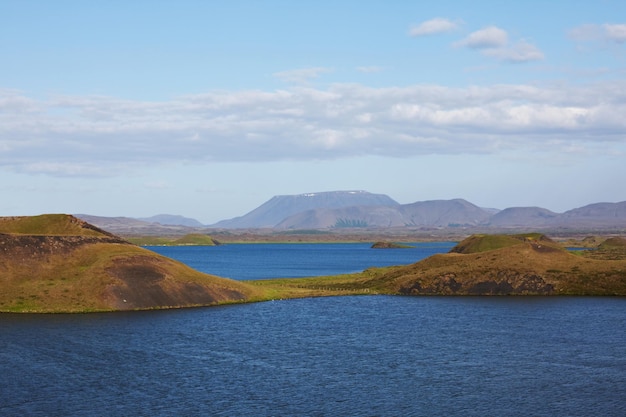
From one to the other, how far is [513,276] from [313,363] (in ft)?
236

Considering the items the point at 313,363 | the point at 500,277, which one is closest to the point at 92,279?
the point at 313,363

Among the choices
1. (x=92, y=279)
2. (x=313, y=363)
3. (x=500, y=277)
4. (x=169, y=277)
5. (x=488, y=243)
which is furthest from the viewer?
(x=488, y=243)

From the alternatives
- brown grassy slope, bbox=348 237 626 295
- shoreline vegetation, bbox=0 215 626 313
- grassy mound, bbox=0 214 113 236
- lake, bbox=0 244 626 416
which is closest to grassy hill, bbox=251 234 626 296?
brown grassy slope, bbox=348 237 626 295

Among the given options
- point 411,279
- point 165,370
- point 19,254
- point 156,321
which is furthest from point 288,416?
point 411,279

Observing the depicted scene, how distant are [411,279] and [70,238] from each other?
61116mm

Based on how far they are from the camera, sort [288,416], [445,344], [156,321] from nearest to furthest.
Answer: [288,416] < [445,344] < [156,321]

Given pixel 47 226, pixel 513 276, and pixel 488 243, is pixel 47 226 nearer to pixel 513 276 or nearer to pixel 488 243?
pixel 513 276

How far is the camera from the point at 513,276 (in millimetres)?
127250

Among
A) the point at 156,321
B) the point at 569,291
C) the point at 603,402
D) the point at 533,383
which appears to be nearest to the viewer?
the point at 603,402

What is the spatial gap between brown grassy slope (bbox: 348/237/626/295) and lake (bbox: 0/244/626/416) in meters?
24.0

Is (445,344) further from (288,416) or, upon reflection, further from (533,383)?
(288,416)

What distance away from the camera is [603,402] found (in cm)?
5162

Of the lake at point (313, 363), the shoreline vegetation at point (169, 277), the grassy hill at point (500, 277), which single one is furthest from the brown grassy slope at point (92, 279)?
the grassy hill at point (500, 277)

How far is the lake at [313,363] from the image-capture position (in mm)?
51125
